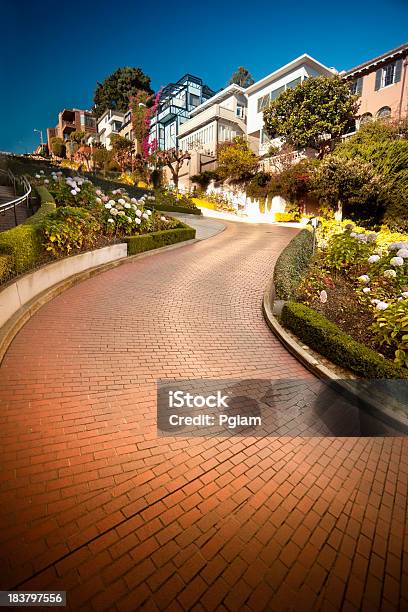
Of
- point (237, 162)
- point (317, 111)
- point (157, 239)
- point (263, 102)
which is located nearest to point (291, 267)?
point (157, 239)

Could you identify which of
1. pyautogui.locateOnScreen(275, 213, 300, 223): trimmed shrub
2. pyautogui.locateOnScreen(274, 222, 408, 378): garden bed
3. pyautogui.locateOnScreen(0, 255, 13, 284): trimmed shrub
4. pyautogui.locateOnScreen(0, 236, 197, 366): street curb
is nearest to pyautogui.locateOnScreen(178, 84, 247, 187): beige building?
pyautogui.locateOnScreen(275, 213, 300, 223): trimmed shrub

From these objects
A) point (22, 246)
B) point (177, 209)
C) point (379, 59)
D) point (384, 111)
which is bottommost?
point (22, 246)

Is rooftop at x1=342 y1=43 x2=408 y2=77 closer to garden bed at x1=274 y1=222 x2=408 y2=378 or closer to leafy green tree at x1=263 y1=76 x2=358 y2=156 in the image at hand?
leafy green tree at x1=263 y1=76 x2=358 y2=156

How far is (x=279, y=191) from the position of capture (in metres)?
25.2

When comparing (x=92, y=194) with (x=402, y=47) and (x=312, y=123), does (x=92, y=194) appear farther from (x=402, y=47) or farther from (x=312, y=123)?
(x=402, y=47)

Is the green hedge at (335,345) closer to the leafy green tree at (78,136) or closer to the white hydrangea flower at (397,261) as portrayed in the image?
the white hydrangea flower at (397,261)

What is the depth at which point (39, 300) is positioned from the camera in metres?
7.53

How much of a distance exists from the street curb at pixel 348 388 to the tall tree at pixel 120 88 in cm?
6577

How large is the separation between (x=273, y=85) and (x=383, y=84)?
37.0ft

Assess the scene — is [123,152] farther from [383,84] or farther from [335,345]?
[335,345]

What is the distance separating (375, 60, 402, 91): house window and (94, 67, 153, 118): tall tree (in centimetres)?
4675

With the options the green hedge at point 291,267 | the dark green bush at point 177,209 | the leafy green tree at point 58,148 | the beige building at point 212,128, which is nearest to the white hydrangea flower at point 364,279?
the green hedge at point 291,267

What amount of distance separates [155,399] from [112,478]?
137cm

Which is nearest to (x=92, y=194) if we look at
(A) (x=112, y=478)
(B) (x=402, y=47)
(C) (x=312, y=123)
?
(A) (x=112, y=478)
